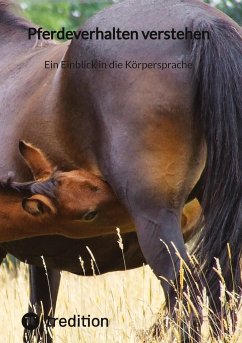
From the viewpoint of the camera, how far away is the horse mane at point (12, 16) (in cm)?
531

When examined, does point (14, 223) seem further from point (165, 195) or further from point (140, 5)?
point (140, 5)

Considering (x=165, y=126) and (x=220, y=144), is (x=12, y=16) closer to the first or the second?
(x=165, y=126)

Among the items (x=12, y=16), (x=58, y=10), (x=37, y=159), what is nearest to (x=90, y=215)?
(x=37, y=159)

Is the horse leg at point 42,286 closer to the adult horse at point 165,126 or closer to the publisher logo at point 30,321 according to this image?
the publisher logo at point 30,321

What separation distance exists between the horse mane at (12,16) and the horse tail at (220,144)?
1768 millimetres

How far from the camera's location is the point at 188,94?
3697 millimetres

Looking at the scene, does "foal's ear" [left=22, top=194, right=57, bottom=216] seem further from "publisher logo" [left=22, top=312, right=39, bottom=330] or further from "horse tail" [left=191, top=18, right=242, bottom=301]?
"publisher logo" [left=22, top=312, right=39, bottom=330]

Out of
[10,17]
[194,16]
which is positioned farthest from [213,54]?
[10,17]

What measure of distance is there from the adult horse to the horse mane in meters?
1.36

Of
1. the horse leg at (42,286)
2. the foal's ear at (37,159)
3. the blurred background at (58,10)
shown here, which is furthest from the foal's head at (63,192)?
the blurred background at (58,10)

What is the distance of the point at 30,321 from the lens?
205 inches

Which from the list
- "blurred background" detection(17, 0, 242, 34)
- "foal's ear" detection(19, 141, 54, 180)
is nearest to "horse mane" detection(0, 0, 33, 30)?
"foal's ear" detection(19, 141, 54, 180)

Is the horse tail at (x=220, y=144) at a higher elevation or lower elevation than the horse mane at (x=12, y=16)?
lower

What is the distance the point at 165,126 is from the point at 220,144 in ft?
0.75
